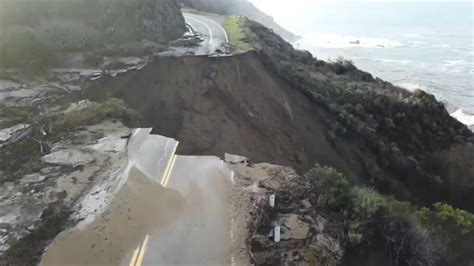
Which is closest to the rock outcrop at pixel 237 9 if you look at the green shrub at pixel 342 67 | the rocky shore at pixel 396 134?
the green shrub at pixel 342 67

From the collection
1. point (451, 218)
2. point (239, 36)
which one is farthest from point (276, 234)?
point (239, 36)

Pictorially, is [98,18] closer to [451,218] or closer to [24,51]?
[24,51]

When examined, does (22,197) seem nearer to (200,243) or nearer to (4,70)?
(200,243)

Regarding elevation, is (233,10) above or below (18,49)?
below

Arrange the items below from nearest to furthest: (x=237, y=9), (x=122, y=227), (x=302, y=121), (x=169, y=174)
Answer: (x=122, y=227) < (x=169, y=174) < (x=302, y=121) < (x=237, y=9)

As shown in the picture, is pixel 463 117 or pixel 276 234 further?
pixel 463 117

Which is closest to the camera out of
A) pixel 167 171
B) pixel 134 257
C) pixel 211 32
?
pixel 134 257

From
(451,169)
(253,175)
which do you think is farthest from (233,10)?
(253,175)

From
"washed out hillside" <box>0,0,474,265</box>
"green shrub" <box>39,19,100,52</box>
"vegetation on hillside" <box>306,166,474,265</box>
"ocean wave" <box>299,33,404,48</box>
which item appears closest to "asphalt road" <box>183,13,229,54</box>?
"washed out hillside" <box>0,0,474,265</box>
